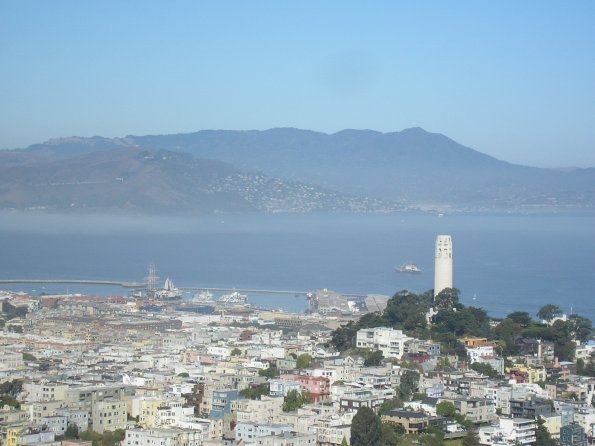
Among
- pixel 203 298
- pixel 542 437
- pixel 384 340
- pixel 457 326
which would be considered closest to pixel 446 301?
pixel 457 326

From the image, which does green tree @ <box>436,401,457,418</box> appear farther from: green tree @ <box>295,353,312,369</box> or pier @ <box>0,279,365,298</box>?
pier @ <box>0,279,365,298</box>

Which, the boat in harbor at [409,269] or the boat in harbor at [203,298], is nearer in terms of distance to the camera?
the boat in harbor at [203,298]

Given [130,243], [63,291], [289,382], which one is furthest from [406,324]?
[130,243]

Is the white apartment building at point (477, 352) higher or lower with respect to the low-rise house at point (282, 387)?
higher

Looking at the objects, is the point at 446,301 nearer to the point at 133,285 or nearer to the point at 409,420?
the point at 409,420

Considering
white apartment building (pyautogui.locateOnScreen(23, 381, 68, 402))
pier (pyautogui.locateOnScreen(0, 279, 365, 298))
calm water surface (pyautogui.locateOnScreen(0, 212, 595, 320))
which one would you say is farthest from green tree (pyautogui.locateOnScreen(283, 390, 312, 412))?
pier (pyautogui.locateOnScreen(0, 279, 365, 298))

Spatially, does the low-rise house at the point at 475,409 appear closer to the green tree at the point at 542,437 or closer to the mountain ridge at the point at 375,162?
the green tree at the point at 542,437

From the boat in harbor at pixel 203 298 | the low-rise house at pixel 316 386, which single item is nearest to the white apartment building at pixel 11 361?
the low-rise house at pixel 316 386

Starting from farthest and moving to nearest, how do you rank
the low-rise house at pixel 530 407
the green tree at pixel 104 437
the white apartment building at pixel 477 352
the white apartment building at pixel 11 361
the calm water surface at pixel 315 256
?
the calm water surface at pixel 315 256
the white apartment building at pixel 11 361
the white apartment building at pixel 477 352
the low-rise house at pixel 530 407
the green tree at pixel 104 437
